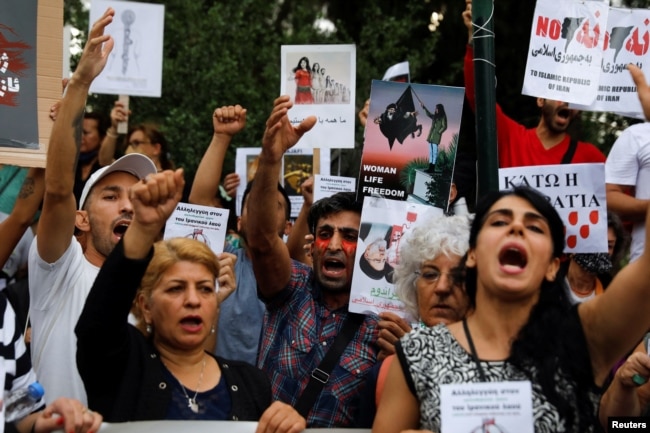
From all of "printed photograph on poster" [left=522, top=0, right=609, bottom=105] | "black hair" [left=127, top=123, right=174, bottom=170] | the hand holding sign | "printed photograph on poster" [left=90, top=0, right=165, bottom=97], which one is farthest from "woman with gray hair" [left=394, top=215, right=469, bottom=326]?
"printed photograph on poster" [left=90, top=0, right=165, bottom=97]

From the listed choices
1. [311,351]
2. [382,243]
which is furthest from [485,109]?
[311,351]

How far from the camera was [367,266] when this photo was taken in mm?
5027

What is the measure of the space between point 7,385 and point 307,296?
169 centimetres

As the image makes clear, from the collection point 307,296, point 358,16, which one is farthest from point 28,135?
point 358,16

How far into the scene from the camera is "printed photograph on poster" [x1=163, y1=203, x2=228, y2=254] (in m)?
5.81

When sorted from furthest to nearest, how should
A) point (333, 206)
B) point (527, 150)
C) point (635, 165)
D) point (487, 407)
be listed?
point (527, 150), point (635, 165), point (333, 206), point (487, 407)

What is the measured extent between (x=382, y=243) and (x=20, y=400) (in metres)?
2.00

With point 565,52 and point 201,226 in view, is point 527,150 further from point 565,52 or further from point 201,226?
point 201,226

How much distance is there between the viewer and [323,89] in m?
6.90

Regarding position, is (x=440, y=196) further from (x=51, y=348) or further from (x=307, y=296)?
(x=51, y=348)

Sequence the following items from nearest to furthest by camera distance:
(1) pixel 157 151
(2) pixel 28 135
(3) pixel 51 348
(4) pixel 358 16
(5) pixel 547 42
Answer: (3) pixel 51 348 → (2) pixel 28 135 → (5) pixel 547 42 → (1) pixel 157 151 → (4) pixel 358 16

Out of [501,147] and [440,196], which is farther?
[501,147]

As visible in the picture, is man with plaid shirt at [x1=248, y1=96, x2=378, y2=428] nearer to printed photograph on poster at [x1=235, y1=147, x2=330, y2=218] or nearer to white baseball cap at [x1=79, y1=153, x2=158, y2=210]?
white baseball cap at [x1=79, y1=153, x2=158, y2=210]

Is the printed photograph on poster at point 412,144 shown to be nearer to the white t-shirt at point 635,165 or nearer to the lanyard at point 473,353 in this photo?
the white t-shirt at point 635,165
